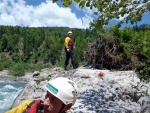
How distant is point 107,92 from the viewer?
864 centimetres

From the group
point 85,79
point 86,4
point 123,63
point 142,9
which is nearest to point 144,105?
point 142,9

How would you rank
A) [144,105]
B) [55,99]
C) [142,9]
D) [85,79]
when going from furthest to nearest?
[85,79], [144,105], [142,9], [55,99]

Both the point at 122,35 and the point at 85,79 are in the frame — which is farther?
the point at 122,35

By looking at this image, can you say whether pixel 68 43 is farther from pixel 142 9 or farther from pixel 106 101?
pixel 142 9

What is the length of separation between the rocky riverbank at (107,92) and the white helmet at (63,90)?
4.08m

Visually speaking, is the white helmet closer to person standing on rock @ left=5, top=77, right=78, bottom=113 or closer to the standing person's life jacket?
person standing on rock @ left=5, top=77, right=78, bottom=113

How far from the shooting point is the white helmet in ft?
7.55

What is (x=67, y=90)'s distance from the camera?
2346mm

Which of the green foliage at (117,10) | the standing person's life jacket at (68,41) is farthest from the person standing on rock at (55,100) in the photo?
the standing person's life jacket at (68,41)

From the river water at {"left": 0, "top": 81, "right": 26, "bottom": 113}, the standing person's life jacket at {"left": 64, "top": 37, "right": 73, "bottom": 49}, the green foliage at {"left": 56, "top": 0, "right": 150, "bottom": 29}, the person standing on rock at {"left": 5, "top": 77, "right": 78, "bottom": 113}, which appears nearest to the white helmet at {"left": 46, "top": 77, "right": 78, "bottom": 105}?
the person standing on rock at {"left": 5, "top": 77, "right": 78, "bottom": 113}

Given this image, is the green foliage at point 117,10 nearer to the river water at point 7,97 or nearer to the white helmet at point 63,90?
the white helmet at point 63,90

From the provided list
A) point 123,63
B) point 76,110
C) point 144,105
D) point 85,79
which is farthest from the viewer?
point 123,63

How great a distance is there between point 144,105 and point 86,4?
2975 millimetres

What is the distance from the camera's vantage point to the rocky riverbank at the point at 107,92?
7422 mm
